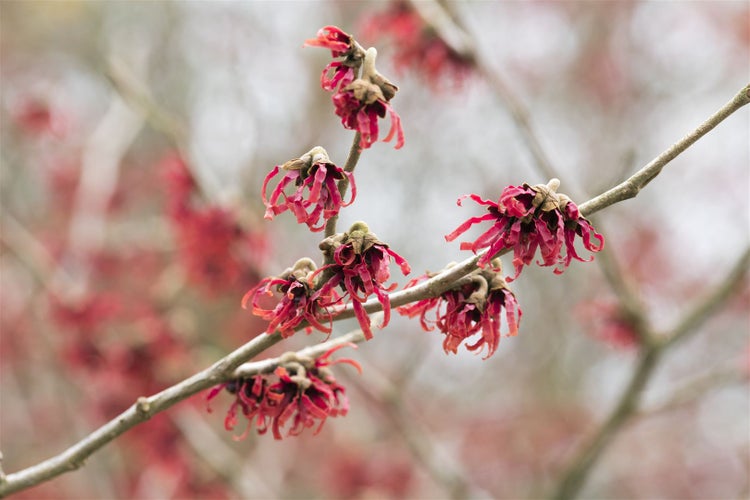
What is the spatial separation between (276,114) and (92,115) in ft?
12.2

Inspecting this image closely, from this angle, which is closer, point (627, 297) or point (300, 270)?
point (300, 270)

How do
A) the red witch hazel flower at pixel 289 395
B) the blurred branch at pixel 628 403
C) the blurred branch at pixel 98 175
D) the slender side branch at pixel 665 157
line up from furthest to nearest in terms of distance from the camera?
the blurred branch at pixel 98 175
the blurred branch at pixel 628 403
the red witch hazel flower at pixel 289 395
the slender side branch at pixel 665 157

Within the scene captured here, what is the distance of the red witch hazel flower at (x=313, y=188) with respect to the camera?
1625mm

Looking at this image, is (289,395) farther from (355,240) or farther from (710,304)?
(710,304)

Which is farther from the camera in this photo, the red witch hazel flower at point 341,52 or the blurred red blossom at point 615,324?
the blurred red blossom at point 615,324

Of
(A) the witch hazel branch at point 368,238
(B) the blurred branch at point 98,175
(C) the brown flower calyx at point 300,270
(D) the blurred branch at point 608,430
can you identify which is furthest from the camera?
(B) the blurred branch at point 98,175

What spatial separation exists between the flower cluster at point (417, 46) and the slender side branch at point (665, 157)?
2.40 meters

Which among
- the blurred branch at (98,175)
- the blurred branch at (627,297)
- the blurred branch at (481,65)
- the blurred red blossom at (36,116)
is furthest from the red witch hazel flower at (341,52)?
the blurred red blossom at (36,116)

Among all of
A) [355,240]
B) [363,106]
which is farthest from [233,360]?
[363,106]

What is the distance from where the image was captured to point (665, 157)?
1512 millimetres

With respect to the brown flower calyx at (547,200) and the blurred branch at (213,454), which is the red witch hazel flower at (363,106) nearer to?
the brown flower calyx at (547,200)

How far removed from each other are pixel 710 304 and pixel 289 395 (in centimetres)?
266

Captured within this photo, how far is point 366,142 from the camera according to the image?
162 cm

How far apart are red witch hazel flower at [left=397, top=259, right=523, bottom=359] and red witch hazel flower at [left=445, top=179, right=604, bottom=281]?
0.14m
